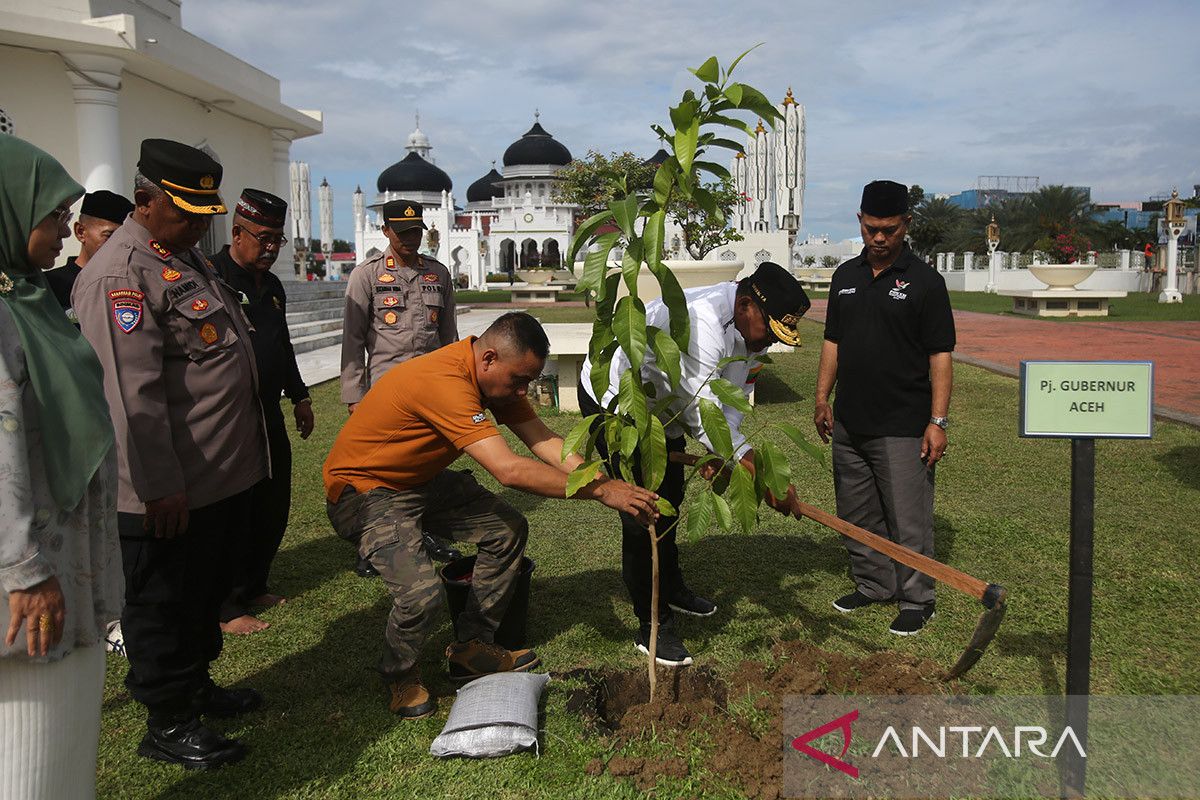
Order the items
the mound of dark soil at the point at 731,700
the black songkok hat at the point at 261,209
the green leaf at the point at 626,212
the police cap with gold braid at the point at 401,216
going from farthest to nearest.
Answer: the police cap with gold braid at the point at 401,216, the black songkok hat at the point at 261,209, the mound of dark soil at the point at 731,700, the green leaf at the point at 626,212

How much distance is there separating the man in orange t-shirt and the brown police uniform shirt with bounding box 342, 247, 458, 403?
147cm

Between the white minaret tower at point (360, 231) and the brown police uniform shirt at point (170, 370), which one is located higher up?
the white minaret tower at point (360, 231)

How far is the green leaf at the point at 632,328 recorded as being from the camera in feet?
8.34

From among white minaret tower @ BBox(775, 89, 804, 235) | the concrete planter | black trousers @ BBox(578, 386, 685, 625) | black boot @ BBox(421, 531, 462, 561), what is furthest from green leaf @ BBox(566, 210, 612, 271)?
white minaret tower @ BBox(775, 89, 804, 235)

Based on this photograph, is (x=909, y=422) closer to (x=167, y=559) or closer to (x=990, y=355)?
(x=167, y=559)

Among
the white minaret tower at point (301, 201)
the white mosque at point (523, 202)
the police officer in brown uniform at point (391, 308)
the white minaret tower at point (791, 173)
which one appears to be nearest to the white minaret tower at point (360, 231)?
the white mosque at point (523, 202)

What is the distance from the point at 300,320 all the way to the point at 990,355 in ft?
38.9

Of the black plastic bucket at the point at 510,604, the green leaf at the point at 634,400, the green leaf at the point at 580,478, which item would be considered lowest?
the black plastic bucket at the point at 510,604

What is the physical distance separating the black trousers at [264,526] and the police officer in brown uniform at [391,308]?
61 cm

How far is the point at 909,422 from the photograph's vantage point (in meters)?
3.77

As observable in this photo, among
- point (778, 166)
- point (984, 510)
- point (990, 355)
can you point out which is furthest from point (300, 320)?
point (778, 166)

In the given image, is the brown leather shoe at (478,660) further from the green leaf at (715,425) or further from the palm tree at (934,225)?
the palm tree at (934,225)

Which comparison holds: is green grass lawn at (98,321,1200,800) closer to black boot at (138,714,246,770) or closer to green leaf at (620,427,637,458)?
black boot at (138,714,246,770)

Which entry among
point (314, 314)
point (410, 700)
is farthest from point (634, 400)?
point (314, 314)
